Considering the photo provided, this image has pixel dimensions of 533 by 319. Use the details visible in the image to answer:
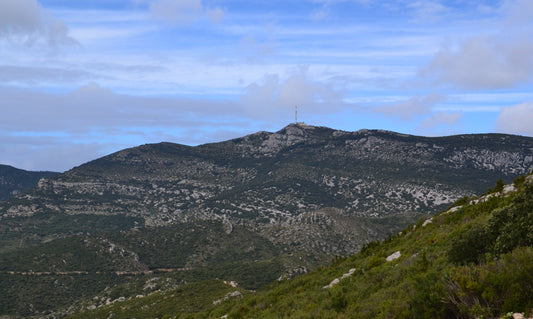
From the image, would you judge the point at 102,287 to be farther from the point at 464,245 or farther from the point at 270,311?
the point at 464,245

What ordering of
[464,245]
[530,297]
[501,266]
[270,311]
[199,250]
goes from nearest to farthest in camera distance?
[530,297], [501,266], [464,245], [270,311], [199,250]

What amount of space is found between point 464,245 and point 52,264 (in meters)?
130

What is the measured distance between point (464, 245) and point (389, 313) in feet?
19.4

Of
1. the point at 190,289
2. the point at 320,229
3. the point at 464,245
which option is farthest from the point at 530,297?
the point at 320,229

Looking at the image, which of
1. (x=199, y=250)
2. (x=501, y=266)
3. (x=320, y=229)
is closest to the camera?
(x=501, y=266)

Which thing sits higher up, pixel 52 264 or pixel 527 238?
pixel 527 238

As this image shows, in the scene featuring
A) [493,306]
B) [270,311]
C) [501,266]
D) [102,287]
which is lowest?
[102,287]

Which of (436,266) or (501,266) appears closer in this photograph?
(501,266)

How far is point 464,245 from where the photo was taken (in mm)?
19578

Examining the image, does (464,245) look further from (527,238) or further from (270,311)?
(270,311)

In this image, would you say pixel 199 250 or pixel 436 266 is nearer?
pixel 436 266

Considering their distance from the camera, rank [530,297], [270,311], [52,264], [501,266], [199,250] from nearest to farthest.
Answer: [530,297]
[501,266]
[270,311]
[52,264]
[199,250]

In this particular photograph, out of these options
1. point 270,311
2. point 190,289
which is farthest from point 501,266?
point 190,289

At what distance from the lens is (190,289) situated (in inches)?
2657
